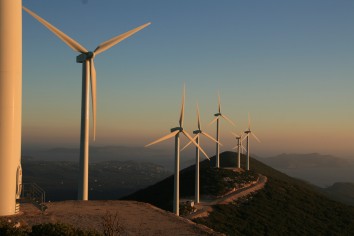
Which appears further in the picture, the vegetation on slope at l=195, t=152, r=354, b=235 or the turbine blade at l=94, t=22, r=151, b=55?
the vegetation on slope at l=195, t=152, r=354, b=235

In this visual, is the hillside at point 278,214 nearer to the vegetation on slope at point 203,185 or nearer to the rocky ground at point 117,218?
the vegetation on slope at point 203,185

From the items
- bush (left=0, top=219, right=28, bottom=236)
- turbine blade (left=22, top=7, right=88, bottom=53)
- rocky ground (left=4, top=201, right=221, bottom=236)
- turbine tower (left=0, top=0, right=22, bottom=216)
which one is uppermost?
turbine blade (left=22, top=7, right=88, bottom=53)

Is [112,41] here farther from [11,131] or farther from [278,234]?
[278,234]

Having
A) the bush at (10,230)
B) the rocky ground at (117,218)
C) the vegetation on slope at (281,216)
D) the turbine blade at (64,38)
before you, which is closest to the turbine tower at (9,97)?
the rocky ground at (117,218)

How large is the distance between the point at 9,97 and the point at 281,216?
288 ft

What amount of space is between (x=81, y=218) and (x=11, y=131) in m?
12.7

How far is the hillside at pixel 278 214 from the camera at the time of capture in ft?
302

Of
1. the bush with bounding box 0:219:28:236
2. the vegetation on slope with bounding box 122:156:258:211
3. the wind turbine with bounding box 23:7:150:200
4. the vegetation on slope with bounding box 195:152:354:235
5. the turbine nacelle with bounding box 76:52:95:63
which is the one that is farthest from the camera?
the vegetation on slope with bounding box 122:156:258:211

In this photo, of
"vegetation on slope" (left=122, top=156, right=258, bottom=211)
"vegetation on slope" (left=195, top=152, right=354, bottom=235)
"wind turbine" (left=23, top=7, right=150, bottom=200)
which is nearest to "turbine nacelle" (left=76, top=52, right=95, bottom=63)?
"wind turbine" (left=23, top=7, right=150, bottom=200)

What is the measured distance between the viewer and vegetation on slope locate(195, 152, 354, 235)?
300ft

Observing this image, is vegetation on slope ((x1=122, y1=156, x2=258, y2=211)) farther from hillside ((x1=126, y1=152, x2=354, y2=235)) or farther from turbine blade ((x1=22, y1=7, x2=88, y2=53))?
turbine blade ((x1=22, y1=7, x2=88, y2=53))

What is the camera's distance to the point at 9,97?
3847 centimetres

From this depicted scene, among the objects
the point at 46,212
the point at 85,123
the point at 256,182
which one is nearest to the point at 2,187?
the point at 46,212

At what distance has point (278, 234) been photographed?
3654 inches
